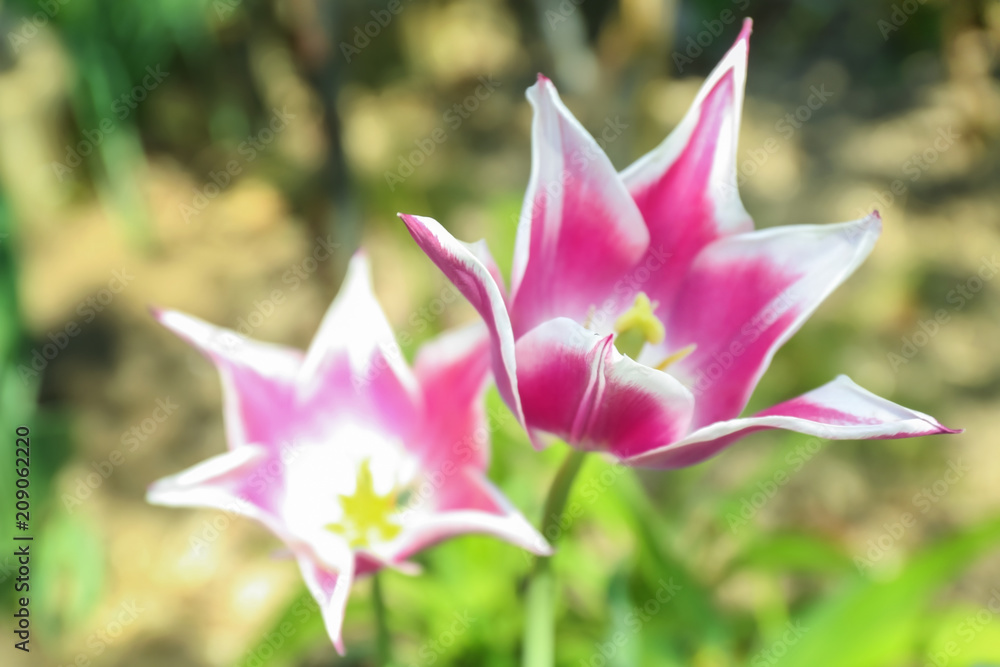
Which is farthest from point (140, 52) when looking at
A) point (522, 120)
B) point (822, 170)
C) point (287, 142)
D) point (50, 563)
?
point (822, 170)

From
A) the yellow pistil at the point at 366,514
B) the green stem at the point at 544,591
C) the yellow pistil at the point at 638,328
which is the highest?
the yellow pistil at the point at 638,328

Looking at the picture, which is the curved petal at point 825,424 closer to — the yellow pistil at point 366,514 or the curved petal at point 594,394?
the curved petal at point 594,394

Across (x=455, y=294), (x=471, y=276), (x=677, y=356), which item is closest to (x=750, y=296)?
(x=677, y=356)

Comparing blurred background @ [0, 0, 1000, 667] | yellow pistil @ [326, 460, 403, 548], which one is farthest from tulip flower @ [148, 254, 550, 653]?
blurred background @ [0, 0, 1000, 667]

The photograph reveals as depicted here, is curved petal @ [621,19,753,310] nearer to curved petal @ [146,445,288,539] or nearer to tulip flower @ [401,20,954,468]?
tulip flower @ [401,20,954,468]

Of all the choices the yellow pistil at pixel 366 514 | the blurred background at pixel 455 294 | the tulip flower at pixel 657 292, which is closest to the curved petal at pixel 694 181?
the tulip flower at pixel 657 292

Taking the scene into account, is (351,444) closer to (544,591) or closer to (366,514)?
(366,514)
